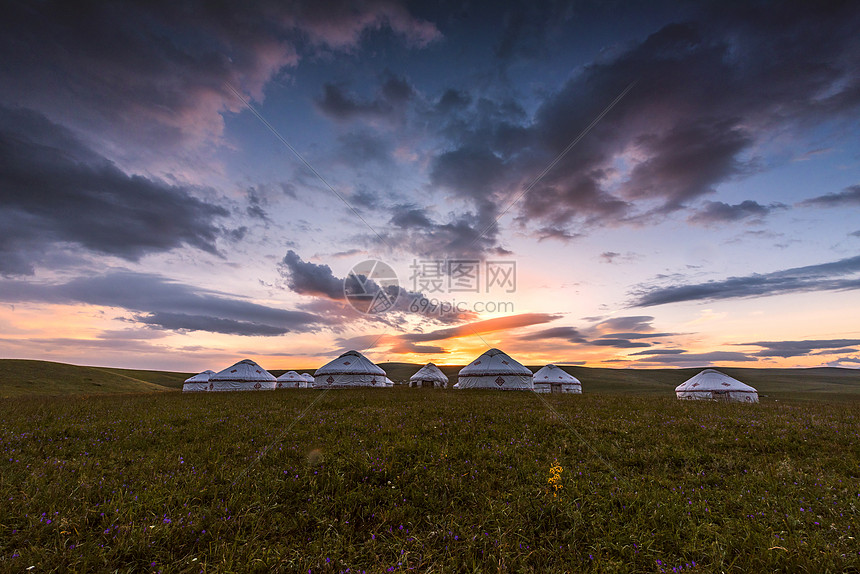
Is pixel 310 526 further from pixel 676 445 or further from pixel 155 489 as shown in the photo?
pixel 676 445

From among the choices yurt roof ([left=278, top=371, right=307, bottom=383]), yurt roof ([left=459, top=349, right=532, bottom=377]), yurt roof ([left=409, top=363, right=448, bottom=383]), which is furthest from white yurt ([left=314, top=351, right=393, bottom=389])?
yurt roof ([left=278, top=371, right=307, bottom=383])

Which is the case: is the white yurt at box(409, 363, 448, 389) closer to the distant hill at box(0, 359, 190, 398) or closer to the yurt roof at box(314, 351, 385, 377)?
the yurt roof at box(314, 351, 385, 377)

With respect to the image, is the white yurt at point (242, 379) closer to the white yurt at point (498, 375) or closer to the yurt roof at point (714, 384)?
the white yurt at point (498, 375)

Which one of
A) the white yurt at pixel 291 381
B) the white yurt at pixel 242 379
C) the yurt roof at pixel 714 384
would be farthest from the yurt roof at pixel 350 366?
the yurt roof at pixel 714 384

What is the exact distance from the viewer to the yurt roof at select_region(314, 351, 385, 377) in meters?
45.6

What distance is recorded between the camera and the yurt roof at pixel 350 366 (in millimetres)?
45594

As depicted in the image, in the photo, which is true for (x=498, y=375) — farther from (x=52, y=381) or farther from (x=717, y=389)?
(x=52, y=381)

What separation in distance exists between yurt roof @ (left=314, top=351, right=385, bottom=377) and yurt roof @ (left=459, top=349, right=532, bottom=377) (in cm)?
1279

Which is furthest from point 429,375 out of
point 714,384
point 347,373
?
point 714,384

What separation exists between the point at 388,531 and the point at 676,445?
8.51 metres

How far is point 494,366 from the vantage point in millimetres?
44406

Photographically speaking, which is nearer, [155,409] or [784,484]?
[784,484]

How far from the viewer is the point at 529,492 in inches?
272

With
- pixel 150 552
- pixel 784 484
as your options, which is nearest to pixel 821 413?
pixel 784 484
